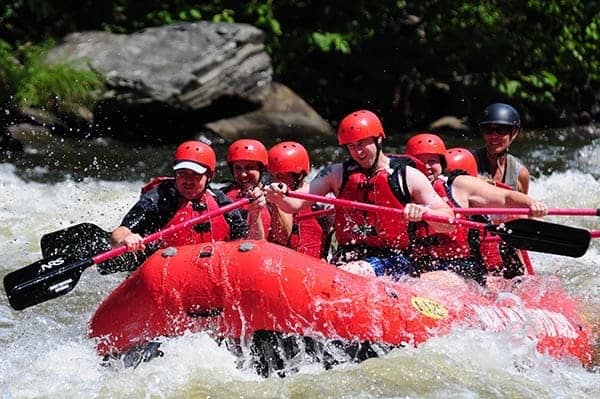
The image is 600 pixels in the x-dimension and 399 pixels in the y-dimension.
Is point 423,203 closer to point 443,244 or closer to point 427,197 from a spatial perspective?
point 427,197

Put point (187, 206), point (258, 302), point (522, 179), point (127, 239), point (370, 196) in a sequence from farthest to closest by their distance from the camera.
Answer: point (522, 179), point (187, 206), point (370, 196), point (127, 239), point (258, 302)

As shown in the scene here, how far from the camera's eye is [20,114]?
40.7 feet

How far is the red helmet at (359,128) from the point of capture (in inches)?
239

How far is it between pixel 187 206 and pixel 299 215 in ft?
2.66

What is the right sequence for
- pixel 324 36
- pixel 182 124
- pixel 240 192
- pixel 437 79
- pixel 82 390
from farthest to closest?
pixel 437 79 < pixel 324 36 < pixel 182 124 < pixel 240 192 < pixel 82 390

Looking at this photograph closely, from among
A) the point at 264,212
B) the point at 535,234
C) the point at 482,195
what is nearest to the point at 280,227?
the point at 264,212

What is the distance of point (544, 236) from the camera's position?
6020 mm

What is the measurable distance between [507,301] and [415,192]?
2.47 ft

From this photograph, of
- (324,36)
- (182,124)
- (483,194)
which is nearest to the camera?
(483,194)

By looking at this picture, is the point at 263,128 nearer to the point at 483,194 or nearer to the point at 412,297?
the point at 483,194

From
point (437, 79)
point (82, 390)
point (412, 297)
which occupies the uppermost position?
point (412, 297)

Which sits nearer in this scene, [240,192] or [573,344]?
[573,344]

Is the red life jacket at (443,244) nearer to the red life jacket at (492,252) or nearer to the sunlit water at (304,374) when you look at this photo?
the red life jacket at (492,252)

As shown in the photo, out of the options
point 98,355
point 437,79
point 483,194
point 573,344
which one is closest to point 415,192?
point 483,194
